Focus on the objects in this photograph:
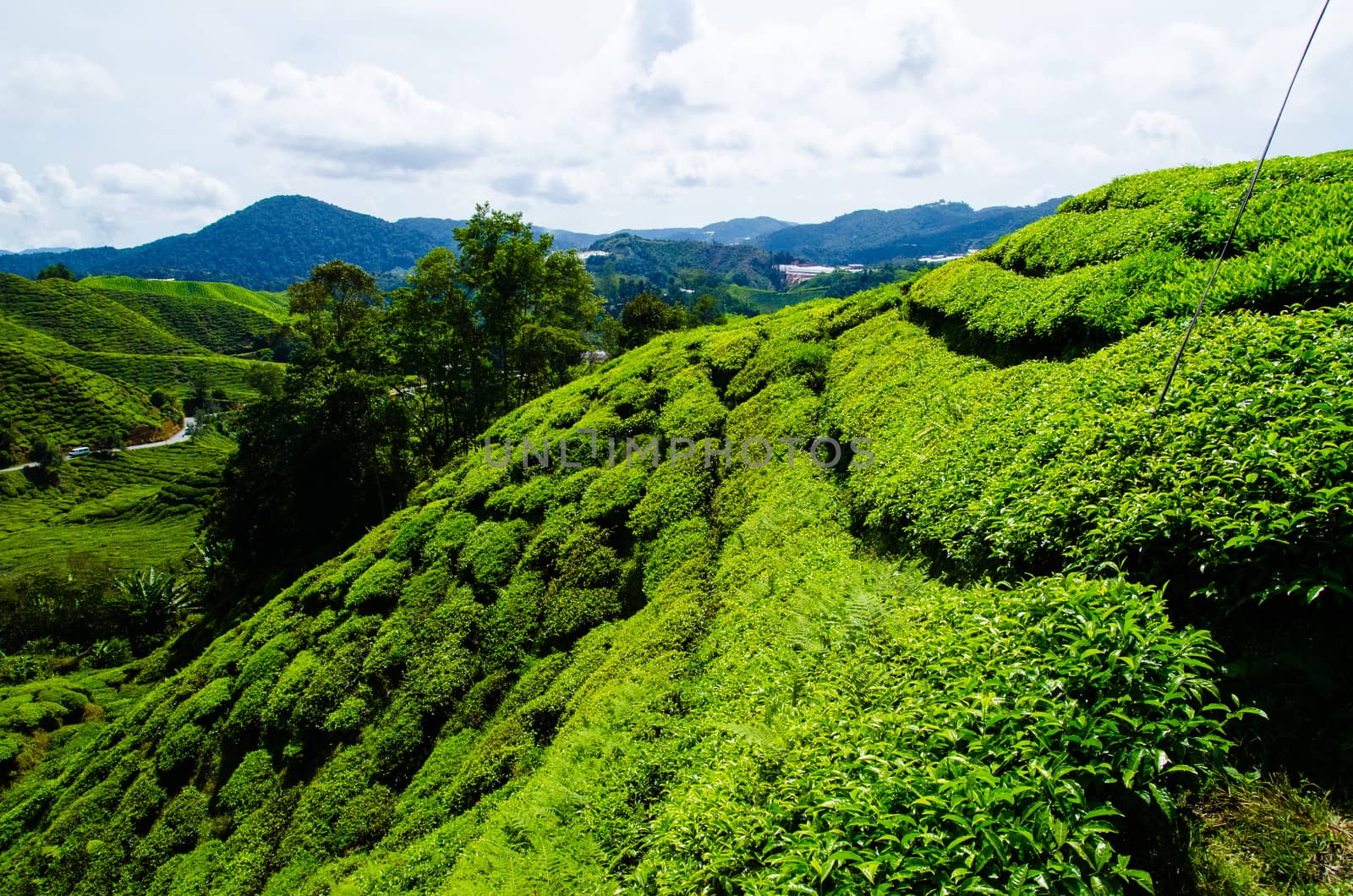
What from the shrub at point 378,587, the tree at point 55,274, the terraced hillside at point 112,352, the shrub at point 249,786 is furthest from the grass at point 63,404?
the shrub at point 249,786

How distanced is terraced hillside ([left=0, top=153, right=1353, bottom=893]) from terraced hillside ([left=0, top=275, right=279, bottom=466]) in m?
93.1

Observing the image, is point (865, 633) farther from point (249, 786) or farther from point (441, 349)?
point (441, 349)

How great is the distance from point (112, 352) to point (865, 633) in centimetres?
15375

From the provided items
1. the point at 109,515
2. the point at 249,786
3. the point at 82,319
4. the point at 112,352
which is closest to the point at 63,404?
the point at 109,515

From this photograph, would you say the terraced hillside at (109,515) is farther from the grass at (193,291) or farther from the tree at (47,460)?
the grass at (193,291)

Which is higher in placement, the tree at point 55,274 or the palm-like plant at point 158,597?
the tree at point 55,274

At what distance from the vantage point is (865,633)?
5289mm

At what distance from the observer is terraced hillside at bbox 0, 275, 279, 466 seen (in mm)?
81250

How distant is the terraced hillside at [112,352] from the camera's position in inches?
3199

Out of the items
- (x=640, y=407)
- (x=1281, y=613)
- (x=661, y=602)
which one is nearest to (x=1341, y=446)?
(x=1281, y=613)

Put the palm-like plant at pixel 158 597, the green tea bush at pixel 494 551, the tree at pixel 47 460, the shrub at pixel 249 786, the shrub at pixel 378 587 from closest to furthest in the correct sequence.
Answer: the shrub at pixel 249 786, the green tea bush at pixel 494 551, the shrub at pixel 378 587, the palm-like plant at pixel 158 597, the tree at pixel 47 460

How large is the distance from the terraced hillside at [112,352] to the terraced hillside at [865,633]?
93.1 m

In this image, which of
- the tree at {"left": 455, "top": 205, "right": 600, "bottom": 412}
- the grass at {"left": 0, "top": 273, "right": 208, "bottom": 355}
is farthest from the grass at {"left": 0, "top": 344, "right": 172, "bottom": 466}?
the tree at {"left": 455, "top": 205, "right": 600, "bottom": 412}

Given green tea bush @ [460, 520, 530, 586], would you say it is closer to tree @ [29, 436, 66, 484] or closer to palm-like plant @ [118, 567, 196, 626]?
palm-like plant @ [118, 567, 196, 626]
